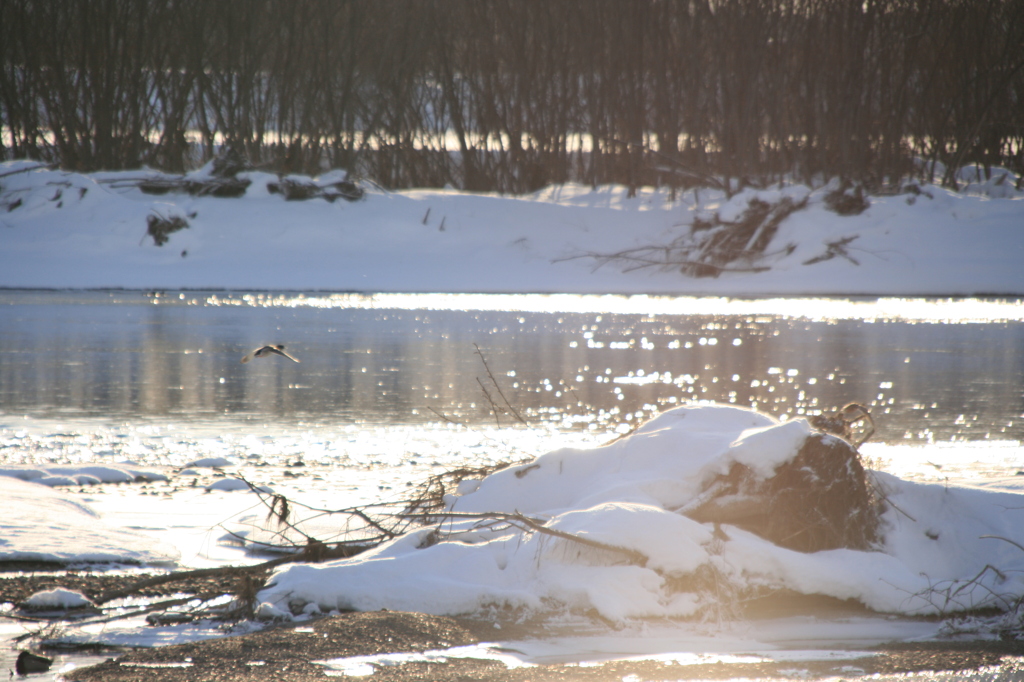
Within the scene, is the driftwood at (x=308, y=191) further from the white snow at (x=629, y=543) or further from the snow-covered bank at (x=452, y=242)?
the white snow at (x=629, y=543)

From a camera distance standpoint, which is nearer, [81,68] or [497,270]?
[497,270]

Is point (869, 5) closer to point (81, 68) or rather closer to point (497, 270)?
point (497, 270)

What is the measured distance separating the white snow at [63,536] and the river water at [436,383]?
125 mm

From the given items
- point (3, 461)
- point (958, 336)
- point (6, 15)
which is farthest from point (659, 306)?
point (6, 15)

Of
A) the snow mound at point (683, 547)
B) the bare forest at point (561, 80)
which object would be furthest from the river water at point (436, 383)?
the bare forest at point (561, 80)

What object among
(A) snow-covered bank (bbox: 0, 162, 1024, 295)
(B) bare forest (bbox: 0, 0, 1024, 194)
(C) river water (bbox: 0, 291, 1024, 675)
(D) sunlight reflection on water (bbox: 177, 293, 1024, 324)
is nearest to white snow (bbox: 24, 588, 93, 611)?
(C) river water (bbox: 0, 291, 1024, 675)

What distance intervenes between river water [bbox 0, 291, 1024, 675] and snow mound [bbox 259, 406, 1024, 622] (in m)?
0.78

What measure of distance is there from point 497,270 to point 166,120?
11.3 m

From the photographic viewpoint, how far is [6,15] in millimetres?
22781

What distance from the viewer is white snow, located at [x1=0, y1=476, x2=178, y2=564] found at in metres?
3.77

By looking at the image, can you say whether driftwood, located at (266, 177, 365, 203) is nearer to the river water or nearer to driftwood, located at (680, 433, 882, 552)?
the river water

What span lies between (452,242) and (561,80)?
22.6ft

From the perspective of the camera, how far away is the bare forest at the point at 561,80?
22.1 meters

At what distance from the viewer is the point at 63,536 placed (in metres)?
3.93
